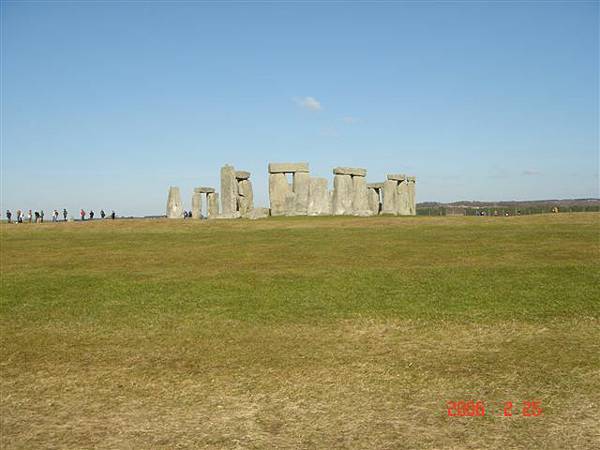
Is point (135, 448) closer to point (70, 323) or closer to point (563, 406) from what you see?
point (563, 406)

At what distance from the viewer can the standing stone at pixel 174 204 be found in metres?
40.8

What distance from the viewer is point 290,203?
37062 mm

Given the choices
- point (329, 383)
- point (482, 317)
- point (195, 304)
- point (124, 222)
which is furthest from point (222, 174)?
point (329, 383)

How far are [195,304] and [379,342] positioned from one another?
4.55 meters

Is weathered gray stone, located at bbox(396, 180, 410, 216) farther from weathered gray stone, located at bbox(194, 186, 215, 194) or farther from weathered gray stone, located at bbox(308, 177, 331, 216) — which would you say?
weathered gray stone, located at bbox(194, 186, 215, 194)

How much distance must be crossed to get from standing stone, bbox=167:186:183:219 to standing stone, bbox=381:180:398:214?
1470cm

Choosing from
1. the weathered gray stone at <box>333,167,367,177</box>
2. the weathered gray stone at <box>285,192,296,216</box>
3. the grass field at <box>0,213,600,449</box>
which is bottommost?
the grass field at <box>0,213,600,449</box>

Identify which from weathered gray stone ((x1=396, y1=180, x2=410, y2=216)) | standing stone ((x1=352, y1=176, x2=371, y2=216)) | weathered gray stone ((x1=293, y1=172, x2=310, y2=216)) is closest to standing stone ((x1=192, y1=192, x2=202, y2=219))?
weathered gray stone ((x1=293, y1=172, x2=310, y2=216))

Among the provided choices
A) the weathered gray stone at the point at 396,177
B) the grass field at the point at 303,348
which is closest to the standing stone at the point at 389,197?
the weathered gray stone at the point at 396,177

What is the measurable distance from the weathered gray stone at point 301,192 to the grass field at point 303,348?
1801 centimetres

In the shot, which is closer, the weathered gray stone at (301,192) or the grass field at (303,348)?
the grass field at (303,348)

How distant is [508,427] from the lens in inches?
227

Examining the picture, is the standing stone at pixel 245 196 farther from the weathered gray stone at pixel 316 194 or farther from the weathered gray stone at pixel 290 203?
the weathered gray stone at pixel 316 194

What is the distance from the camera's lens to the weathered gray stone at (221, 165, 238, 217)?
3697 cm
